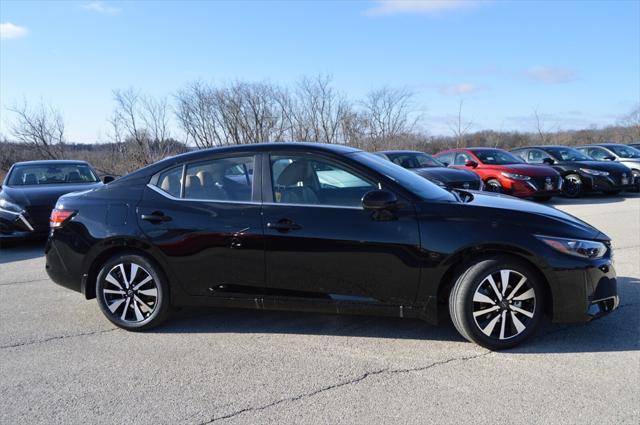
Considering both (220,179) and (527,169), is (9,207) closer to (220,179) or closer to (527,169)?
(220,179)

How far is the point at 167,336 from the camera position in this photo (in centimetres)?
433

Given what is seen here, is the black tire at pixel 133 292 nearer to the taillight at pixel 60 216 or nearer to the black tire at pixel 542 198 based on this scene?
the taillight at pixel 60 216

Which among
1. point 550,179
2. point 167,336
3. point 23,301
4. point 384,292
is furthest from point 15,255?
point 550,179

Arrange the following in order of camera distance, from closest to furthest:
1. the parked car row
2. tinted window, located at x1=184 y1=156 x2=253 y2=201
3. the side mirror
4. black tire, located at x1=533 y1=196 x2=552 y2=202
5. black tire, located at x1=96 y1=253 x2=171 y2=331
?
the side mirror
tinted window, located at x1=184 y1=156 x2=253 y2=201
black tire, located at x1=96 y1=253 x2=171 y2=331
the parked car row
black tire, located at x1=533 y1=196 x2=552 y2=202

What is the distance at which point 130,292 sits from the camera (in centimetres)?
446

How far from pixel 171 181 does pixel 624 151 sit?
1803cm

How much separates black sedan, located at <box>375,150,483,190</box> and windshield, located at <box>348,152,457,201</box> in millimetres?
5982

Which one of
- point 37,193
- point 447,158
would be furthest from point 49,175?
point 447,158

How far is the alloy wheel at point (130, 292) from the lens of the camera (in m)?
4.42

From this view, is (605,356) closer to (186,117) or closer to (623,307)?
(623,307)

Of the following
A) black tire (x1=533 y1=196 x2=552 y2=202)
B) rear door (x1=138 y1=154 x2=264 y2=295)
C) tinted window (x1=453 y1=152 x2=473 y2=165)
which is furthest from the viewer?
tinted window (x1=453 y1=152 x2=473 y2=165)

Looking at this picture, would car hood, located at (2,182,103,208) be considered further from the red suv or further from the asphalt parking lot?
the red suv

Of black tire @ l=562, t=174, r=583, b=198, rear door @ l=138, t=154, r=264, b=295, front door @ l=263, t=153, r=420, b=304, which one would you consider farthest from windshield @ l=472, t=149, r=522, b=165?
rear door @ l=138, t=154, r=264, b=295

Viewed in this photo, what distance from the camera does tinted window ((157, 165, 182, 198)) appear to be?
14.6 ft
